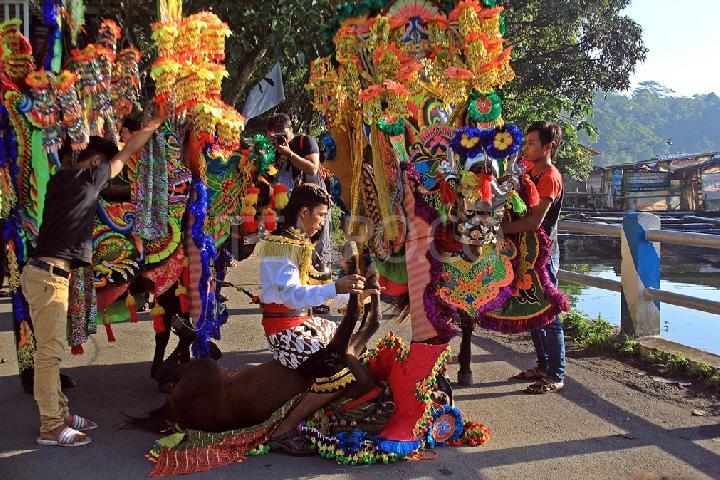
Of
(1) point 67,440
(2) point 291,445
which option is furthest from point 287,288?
(1) point 67,440

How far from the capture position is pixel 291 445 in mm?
3723

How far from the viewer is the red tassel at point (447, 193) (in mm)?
3719

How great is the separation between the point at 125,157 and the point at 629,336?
4130 millimetres

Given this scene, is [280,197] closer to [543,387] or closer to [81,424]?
[81,424]

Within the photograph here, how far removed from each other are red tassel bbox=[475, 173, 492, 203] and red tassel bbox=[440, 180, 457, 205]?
6.8 inches

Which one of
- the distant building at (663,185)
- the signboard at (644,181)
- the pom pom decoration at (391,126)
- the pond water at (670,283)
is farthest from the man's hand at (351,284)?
the signboard at (644,181)

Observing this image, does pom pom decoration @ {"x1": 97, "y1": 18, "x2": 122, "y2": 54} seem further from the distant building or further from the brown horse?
the distant building

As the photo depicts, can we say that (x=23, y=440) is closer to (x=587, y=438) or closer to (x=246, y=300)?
(x=587, y=438)

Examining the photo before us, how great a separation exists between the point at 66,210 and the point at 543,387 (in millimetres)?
3111

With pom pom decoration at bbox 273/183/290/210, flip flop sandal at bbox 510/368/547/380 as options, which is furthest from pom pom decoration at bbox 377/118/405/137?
flip flop sandal at bbox 510/368/547/380

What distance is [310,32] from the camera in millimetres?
7266

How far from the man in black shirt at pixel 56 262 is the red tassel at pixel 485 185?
1.94m

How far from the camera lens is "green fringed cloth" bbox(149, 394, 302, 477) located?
3556 millimetres

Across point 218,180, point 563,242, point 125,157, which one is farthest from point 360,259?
point 563,242
